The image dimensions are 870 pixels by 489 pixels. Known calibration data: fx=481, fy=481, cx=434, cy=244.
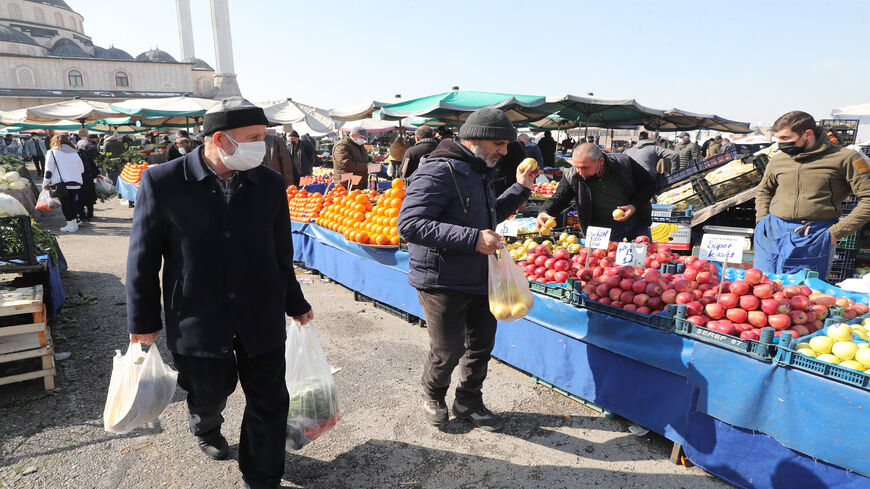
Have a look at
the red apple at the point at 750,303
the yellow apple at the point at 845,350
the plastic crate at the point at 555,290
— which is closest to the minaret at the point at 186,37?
the plastic crate at the point at 555,290

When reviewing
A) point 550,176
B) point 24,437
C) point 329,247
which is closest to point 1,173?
point 329,247

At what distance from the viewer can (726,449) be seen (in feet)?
8.54

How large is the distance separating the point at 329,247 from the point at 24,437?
3.71 metres

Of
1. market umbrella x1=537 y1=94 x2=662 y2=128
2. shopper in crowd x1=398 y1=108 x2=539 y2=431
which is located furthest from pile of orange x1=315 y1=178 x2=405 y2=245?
market umbrella x1=537 y1=94 x2=662 y2=128

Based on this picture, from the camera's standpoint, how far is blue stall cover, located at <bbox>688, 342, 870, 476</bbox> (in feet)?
7.00

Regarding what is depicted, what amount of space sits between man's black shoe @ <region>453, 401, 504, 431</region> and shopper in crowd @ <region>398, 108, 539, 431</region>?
219mm

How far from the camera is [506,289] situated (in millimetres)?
2783

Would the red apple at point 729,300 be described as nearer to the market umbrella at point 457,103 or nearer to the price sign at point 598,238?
the price sign at point 598,238

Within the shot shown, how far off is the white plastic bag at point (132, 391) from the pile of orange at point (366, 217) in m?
2.90

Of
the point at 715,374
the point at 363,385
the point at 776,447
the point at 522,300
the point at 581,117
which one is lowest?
the point at 363,385

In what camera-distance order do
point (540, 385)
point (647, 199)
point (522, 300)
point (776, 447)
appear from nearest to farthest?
1. point (776, 447)
2. point (522, 300)
3. point (540, 385)
4. point (647, 199)

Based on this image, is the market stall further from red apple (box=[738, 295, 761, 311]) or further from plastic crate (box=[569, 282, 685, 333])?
red apple (box=[738, 295, 761, 311])

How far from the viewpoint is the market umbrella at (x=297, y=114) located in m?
12.3

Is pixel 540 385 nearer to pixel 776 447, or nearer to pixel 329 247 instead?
pixel 776 447
